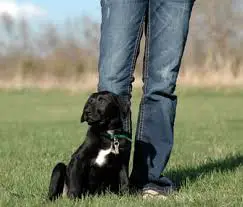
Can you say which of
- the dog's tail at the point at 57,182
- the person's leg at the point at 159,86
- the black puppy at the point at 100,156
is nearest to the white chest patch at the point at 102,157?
the black puppy at the point at 100,156

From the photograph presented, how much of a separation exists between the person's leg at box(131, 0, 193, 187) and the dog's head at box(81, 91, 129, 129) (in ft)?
1.25

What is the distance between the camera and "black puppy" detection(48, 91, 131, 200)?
14.9 feet

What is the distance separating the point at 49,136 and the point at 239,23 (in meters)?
29.4

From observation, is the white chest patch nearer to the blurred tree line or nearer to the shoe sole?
the shoe sole

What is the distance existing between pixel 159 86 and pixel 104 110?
552 mm

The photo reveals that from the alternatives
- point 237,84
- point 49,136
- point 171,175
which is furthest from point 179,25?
point 237,84

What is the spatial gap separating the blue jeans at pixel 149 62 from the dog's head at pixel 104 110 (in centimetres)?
15

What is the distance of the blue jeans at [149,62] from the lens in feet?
15.6

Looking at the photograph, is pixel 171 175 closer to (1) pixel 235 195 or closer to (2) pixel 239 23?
(1) pixel 235 195

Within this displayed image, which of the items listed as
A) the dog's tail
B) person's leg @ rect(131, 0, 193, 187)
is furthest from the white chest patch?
person's leg @ rect(131, 0, 193, 187)

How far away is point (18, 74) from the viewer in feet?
127

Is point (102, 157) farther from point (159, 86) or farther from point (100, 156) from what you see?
point (159, 86)

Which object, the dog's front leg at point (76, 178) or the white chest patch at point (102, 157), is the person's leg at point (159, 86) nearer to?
the white chest patch at point (102, 157)

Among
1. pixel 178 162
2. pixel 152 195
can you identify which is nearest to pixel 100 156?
pixel 152 195
